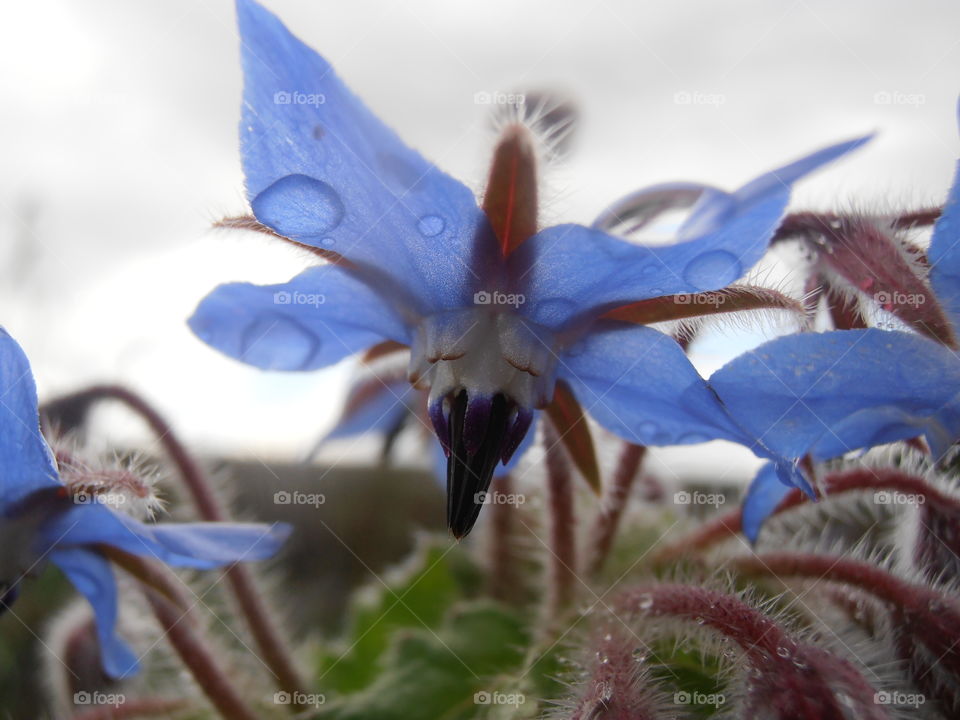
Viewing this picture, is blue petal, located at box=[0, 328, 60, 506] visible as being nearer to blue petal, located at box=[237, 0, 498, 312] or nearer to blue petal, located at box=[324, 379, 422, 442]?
blue petal, located at box=[237, 0, 498, 312]

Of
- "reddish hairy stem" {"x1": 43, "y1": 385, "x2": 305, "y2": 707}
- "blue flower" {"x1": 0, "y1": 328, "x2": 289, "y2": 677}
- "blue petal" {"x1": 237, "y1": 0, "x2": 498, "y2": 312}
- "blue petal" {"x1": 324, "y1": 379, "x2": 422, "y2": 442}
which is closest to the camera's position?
"blue petal" {"x1": 237, "y1": 0, "x2": 498, "y2": 312}

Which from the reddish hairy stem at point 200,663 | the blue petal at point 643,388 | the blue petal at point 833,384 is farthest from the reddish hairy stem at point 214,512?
the blue petal at point 833,384

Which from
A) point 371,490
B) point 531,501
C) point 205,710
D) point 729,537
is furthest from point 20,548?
point 371,490

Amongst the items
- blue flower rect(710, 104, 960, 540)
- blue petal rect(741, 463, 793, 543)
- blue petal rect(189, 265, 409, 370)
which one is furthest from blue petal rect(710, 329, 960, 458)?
blue petal rect(189, 265, 409, 370)

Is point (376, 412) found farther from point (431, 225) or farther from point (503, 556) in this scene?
point (431, 225)

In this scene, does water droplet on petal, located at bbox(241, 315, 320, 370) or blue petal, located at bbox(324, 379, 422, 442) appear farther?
blue petal, located at bbox(324, 379, 422, 442)
